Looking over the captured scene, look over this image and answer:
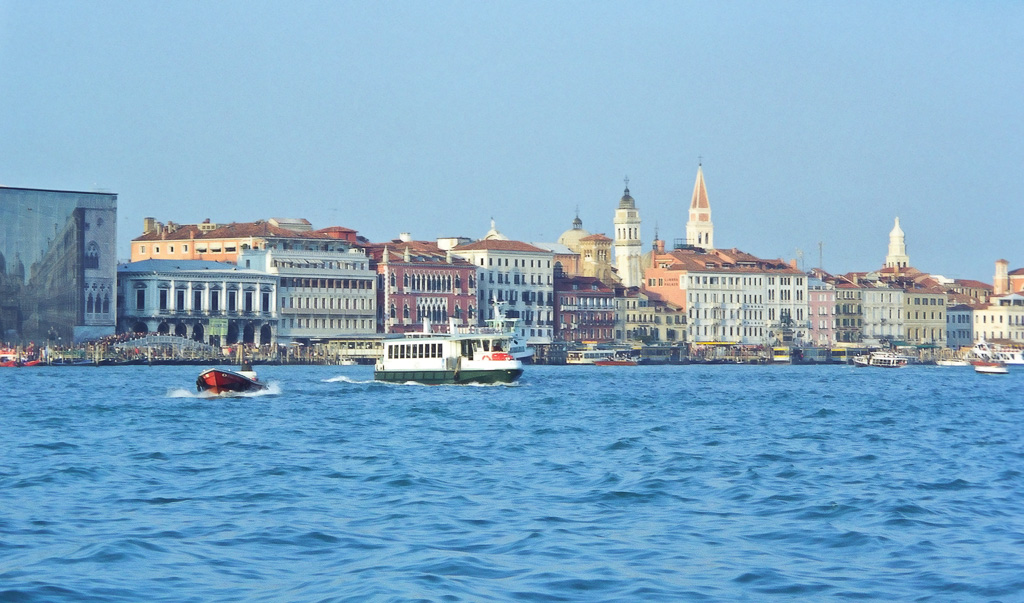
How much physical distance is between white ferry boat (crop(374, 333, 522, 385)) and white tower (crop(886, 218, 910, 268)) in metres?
105

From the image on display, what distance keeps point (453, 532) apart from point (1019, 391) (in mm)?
46959

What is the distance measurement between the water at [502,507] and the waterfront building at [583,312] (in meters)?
76.9

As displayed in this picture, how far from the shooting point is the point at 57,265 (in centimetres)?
8519

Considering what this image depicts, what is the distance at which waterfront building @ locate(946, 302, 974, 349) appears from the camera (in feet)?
445

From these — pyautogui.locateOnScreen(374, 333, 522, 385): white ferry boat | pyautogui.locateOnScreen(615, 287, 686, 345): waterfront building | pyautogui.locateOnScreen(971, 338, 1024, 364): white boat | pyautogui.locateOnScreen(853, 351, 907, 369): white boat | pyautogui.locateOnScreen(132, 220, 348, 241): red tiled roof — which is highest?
pyautogui.locateOnScreen(132, 220, 348, 241): red tiled roof

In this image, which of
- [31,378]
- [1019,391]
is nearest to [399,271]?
[31,378]

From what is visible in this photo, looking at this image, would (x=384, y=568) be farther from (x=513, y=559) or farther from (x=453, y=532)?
(x=453, y=532)

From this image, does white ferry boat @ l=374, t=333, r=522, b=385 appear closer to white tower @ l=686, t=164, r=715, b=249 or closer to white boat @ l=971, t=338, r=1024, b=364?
white boat @ l=971, t=338, r=1024, b=364

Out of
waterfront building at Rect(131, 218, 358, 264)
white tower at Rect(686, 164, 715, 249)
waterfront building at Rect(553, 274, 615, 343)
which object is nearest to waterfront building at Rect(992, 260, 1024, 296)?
white tower at Rect(686, 164, 715, 249)

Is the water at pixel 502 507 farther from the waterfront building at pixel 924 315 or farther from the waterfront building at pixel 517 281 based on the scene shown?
the waterfront building at pixel 924 315

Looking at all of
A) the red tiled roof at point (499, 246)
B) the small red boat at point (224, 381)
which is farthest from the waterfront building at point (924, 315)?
the small red boat at point (224, 381)

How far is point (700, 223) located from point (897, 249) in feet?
74.2

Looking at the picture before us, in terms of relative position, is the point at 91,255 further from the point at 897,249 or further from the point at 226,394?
the point at 897,249

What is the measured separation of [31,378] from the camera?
61.1 meters
